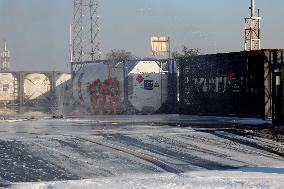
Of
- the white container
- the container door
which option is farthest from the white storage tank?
the container door

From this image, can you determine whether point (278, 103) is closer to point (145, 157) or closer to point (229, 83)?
point (229, 83)

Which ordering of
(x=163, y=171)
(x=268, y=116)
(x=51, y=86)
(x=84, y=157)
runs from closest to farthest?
(x=163, y=171), (x=84, y=157), (x=268, y=116), (x=51, y=86)

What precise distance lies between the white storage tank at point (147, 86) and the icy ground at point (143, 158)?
10.2 meters

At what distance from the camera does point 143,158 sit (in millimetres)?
11164

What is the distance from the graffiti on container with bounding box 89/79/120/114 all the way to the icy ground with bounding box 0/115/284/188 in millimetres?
10341

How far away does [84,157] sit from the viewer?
37.0ft

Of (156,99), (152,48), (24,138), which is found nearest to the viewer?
(24,138)

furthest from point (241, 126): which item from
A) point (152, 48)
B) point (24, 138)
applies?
point (152, 48)

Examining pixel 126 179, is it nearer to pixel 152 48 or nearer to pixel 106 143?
pixel 106 143

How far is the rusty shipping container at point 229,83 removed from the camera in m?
21.8

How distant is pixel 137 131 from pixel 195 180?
7.85 metres

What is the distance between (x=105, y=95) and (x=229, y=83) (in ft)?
22.4

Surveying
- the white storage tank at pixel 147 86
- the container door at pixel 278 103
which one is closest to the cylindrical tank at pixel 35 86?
the white storage tank at pixel 147 86

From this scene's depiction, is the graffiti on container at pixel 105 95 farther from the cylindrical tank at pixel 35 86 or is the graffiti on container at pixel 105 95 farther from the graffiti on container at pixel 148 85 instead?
the cylindrical tank at pixel 35 86
